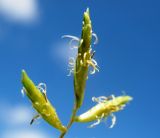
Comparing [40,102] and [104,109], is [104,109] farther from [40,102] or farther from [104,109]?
[40,102]

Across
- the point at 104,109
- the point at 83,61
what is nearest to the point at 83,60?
the point at 83,61

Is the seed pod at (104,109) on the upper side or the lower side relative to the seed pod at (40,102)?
upper

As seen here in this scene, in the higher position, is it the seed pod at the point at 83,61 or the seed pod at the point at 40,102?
the seed pod at the point at 83,61

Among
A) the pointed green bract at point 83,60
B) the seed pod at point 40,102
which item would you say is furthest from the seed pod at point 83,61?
the seed pod at point 40,102

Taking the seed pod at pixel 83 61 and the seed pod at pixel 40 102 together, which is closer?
the seed pod at pixel 83 61

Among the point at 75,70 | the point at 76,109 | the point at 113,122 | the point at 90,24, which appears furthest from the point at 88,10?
the point at 113,122

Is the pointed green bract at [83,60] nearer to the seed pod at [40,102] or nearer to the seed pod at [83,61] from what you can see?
A: the seed pod at [83,61]

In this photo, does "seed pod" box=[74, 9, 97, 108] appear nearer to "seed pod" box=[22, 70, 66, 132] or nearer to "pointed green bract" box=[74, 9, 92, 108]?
"pointed green bract" box=[74, 9, 92, 108]
